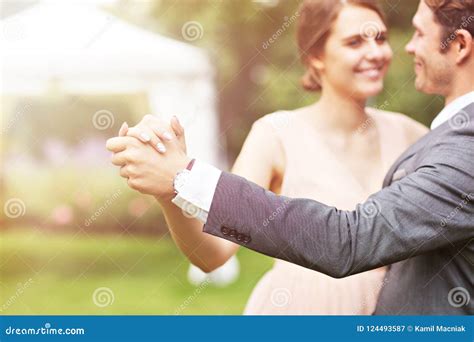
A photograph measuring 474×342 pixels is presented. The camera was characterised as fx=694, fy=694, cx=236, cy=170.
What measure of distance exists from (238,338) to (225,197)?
3.24ft

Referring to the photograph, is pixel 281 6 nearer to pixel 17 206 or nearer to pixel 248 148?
pixel 248 148

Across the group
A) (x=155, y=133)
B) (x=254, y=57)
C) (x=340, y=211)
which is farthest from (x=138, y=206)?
(x=340, y=211)

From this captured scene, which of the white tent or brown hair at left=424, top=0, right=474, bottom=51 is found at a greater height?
brown hair at left=424, top=0, right=474, bottom=51

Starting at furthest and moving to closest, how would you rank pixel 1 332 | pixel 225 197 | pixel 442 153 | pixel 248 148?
pixel 1 332 → pixel 248 148 → pixel 442 153 → pixel 225 197

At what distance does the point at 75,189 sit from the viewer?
2660mm

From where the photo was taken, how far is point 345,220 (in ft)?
4.89

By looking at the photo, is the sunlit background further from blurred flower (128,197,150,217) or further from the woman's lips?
the woman's lips

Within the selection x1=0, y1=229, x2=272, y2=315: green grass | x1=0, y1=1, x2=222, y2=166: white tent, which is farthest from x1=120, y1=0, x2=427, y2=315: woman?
x1=0, y1=229, x2=272, y2=315: green grass

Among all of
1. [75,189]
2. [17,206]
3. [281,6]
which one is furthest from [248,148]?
[17,206]

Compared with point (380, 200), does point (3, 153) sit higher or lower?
lower

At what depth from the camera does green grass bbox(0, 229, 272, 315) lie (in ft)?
8.56

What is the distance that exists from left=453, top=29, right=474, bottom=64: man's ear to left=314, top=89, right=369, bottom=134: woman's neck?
575 mm

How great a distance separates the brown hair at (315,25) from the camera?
2336 millimetres

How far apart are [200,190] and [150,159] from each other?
0.14 metres
